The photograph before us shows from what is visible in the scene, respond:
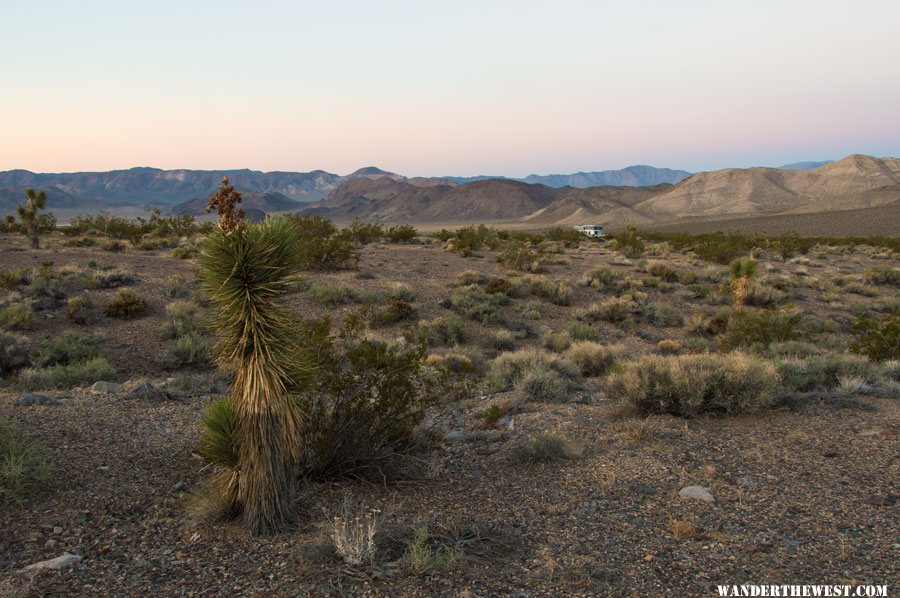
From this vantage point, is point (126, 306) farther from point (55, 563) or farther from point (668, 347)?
point (668, 347)

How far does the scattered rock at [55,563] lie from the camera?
13.3 ft

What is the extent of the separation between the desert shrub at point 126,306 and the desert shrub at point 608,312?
11.4 meters

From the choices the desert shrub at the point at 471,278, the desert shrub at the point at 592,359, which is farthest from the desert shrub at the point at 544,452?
the desert shrub at the point at 471,278

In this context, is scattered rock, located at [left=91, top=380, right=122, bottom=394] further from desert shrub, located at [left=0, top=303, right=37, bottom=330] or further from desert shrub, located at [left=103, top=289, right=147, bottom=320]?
desert shrub, located at [left=103, top=289, right=147, bottom=320]

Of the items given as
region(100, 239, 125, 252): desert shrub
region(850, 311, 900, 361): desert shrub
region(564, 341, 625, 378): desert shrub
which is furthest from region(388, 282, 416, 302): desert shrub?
region(100, 239, 125, 252): desert shrub

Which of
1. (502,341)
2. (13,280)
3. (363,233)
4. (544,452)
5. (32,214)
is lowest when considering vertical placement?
(502,341)

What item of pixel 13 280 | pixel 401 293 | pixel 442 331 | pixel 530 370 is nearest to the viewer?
pixel 530 370

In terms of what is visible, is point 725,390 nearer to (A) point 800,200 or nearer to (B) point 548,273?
(B) point 548,273

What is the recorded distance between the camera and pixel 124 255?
24.6 m

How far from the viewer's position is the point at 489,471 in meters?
6.25

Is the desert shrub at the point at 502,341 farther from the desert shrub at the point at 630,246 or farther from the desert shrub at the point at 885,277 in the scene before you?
the desert shrub at the point at 630,246

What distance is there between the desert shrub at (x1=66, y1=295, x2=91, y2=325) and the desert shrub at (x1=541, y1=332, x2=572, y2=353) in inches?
418

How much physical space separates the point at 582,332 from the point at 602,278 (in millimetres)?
7644

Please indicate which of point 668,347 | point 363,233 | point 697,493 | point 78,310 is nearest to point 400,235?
point 363,233
